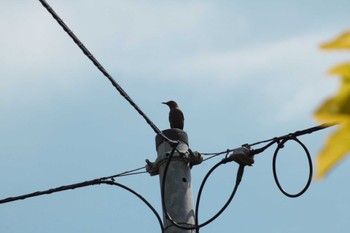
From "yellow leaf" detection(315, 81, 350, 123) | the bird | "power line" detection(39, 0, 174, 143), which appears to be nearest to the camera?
"yellow leaf" detection(315, 81, 350, 123)

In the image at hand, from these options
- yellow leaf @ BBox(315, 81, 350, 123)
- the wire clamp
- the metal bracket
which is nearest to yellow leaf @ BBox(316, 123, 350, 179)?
yellow leaf @ BBox(315, 81, 350, 123)

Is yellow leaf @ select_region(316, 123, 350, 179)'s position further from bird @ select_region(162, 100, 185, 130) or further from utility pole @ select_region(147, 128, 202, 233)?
bird @ select_region(162, 100, 185, 130)

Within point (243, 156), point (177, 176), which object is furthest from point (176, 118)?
point (177, 176)

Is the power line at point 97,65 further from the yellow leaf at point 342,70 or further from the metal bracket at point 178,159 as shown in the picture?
the yellow leaf at point 342,70

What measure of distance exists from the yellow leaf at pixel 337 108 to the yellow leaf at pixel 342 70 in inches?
0.5

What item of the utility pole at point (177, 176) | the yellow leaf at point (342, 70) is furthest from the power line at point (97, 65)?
the yellow leaf at point (342, 70)

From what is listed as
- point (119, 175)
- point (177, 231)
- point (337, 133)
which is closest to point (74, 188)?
point (119, 175)

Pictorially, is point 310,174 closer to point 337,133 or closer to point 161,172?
point 161,172

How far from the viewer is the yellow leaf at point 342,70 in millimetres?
406

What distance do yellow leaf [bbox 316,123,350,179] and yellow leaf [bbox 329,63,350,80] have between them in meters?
0.03

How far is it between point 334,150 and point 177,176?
10.8 feet

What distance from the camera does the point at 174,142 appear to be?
3.82 meters

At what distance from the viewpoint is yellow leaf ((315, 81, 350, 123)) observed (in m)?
0.39

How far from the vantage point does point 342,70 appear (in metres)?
0.41
